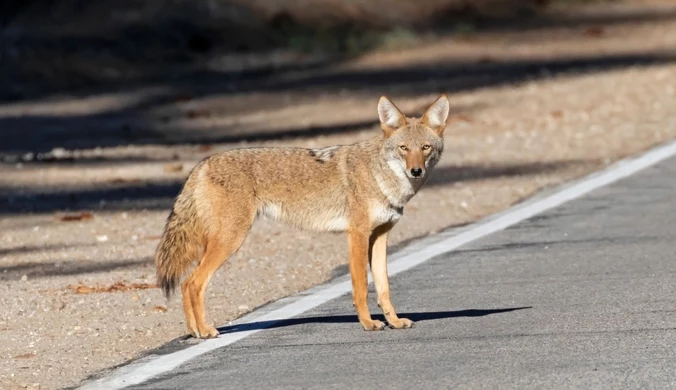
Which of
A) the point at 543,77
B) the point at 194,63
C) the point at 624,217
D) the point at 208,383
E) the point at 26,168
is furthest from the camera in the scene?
the point at 194,63

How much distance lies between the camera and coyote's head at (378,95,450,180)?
30.8 ft

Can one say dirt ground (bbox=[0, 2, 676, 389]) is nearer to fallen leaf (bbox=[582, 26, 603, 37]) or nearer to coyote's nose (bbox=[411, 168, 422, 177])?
fallen leaf (bbox=[582, 26, 603, 37])

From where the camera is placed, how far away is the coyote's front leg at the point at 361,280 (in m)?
9.16

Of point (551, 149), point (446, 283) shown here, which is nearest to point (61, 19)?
point (551, 149)

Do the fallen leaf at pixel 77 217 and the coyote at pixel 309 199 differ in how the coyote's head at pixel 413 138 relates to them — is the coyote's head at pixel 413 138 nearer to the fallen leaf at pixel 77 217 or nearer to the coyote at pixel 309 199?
the coyote at pixel 309 199

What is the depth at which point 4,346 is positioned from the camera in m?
9.02

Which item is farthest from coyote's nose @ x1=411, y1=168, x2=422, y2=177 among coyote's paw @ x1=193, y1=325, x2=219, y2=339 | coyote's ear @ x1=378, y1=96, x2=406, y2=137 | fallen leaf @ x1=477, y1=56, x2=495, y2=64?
fallen leaf @ x1=477, y1=56, x2=495, y2=64

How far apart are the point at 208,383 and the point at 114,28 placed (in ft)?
83.3

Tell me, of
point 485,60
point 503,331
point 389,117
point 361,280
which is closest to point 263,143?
point 485,60

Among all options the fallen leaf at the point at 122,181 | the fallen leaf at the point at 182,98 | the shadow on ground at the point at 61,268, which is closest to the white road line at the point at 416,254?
the shadow on ground at the point at 61,268

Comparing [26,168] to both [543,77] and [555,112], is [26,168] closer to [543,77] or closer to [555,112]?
[555,112]

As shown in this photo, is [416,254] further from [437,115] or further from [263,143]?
[263,143]

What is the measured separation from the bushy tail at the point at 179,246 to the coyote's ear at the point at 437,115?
1.53m

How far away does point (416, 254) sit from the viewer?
12141 millimetres
